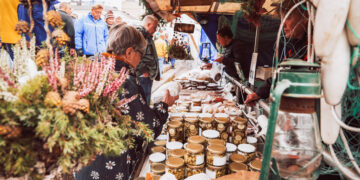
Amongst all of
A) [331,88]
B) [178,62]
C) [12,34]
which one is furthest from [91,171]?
[178,62]

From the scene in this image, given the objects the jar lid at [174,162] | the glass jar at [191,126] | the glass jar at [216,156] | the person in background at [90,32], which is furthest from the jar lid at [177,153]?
the person in background at [90,32]

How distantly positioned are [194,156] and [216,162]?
0.14 metres

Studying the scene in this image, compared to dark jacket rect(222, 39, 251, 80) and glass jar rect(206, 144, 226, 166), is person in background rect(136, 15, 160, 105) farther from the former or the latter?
glass jar rect(206, 144, 226, 166)

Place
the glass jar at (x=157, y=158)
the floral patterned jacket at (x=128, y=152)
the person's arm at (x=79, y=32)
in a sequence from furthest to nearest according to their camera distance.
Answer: the person's arm at (x=79, y=32), the floral patterned jacket at (x=128, y=152), the glass jar at (x=157, y=158)

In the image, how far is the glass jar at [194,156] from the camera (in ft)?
4.10

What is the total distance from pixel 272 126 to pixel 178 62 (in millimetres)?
6304

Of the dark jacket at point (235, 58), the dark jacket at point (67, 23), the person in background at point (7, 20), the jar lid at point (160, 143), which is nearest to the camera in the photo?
the jar lid at point (160, 143)

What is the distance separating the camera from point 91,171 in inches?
56.5

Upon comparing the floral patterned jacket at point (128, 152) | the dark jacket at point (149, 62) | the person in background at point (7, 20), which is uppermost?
the person in background at point (7, 20)

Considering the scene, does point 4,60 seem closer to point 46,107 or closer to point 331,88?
point 46,107

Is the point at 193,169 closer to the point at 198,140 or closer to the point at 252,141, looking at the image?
the point at 198,140

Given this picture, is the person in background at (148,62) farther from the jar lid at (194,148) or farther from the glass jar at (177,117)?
the jar lid at (194,148)

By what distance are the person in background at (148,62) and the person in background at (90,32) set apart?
1.54m

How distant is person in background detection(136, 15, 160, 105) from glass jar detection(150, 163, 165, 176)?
2.34m
